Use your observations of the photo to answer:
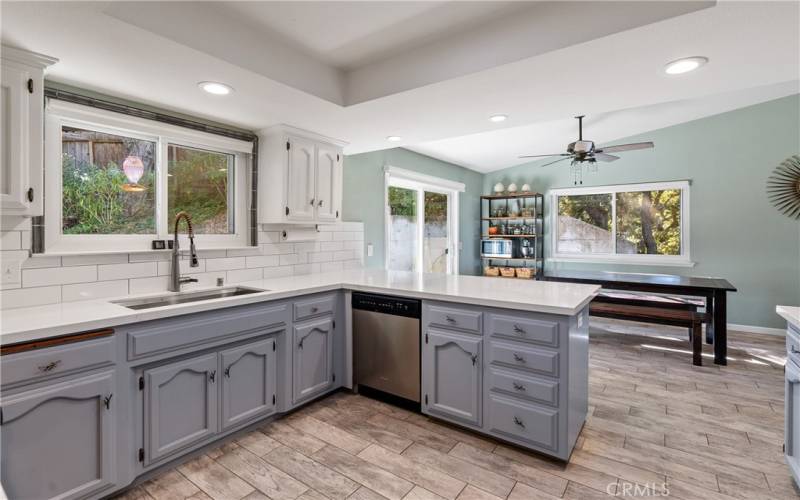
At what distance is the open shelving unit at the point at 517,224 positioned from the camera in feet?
20.5

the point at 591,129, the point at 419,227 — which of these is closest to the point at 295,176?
the point at 419,227

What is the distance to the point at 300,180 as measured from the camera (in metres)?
2.95

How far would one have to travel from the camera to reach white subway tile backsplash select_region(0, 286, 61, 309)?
5.98 feet

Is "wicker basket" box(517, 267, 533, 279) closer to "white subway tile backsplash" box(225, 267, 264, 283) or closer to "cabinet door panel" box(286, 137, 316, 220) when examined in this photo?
"cabinet door panel" box(286, 137, 316, 220)

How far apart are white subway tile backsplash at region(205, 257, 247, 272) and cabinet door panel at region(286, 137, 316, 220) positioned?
478 mm

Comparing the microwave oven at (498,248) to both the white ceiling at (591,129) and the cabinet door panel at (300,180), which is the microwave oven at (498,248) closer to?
the white ceiling at (591,129)

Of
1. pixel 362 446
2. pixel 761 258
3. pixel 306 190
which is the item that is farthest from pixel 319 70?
pixel 761 258

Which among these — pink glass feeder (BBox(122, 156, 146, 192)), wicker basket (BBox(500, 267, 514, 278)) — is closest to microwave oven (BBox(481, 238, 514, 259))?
wicker basket (BBox(500, 267, 514, 278))

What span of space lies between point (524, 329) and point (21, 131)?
2544mm

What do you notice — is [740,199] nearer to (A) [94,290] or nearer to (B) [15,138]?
(A) [94,290]

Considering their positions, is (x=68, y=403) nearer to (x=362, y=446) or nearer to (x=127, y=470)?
(x=127, y=470)

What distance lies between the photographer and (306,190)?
299cm

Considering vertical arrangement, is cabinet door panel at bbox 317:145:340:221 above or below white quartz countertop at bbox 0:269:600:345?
above

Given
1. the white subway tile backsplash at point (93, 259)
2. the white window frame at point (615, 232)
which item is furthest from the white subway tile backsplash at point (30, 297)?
the white window frame at point (615, 232)
